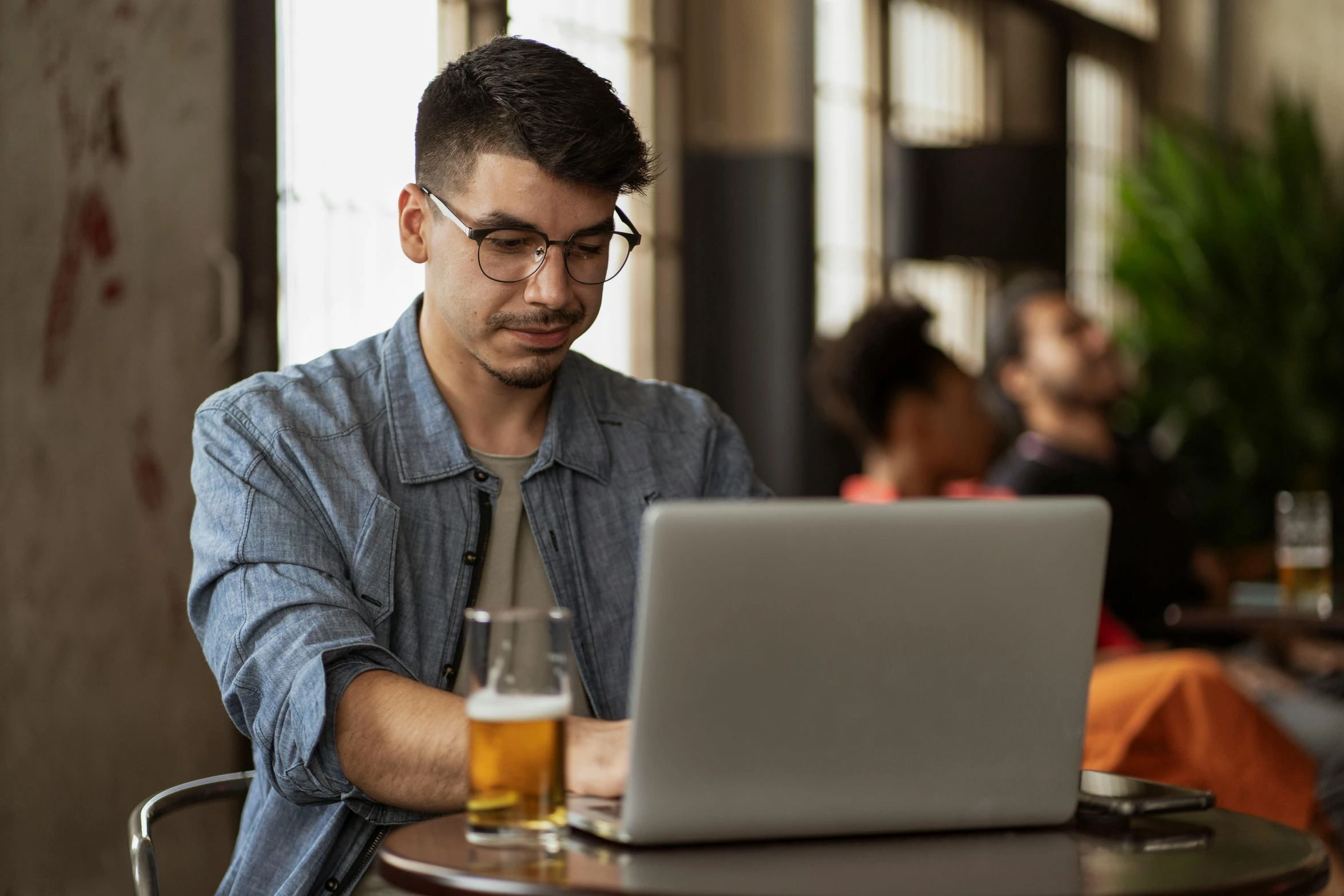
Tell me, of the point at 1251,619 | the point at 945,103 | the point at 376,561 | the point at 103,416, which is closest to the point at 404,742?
the point at 376,561

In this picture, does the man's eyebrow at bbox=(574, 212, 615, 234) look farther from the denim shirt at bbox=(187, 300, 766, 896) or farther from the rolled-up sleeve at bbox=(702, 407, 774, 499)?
the rolled-up sleeve at bbox=(702, 407, 774, 499)

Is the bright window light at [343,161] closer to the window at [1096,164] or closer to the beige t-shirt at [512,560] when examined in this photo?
the beige t-shirt at [512,560]

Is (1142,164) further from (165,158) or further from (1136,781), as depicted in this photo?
(1136,781)

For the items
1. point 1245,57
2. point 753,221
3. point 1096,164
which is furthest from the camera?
point 1245,57

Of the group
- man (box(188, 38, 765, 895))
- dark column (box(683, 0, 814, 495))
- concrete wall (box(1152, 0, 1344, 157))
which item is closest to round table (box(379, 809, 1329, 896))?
man (box(188, 38, 765, 895))

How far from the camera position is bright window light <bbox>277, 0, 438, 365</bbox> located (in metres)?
2.71

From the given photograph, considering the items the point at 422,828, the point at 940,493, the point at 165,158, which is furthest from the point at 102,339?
the point at 940,493

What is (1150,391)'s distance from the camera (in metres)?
5.77

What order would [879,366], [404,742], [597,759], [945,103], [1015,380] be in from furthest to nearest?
[945,103] < [1015,380] < [879,366] < [404,742] < [597,759]

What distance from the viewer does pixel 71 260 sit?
2252 mm

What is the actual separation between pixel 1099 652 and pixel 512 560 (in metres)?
1.53

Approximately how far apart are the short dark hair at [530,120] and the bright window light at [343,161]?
1.19 m

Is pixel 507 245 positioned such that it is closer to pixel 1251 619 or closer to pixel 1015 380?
pixel 1251 619

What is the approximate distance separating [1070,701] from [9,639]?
1676 mm
